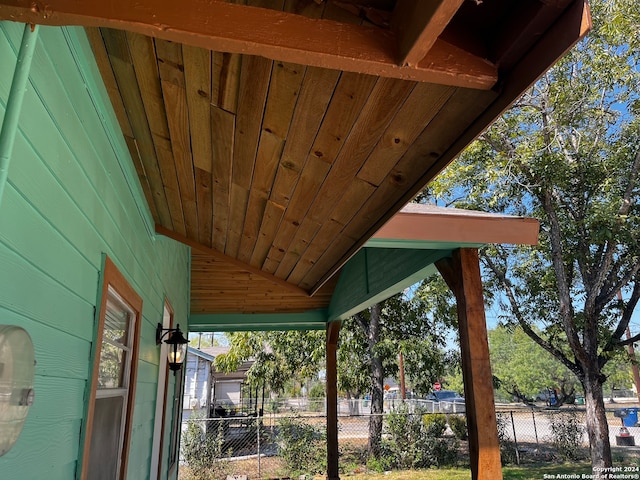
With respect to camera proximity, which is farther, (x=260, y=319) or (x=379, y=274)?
(x=260, y=319)

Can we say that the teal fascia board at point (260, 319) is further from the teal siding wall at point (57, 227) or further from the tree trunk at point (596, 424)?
the teal siding wall at point (57, 227)

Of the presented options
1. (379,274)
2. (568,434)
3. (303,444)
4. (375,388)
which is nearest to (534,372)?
(568,434)

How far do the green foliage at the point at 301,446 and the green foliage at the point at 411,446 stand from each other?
1268mm

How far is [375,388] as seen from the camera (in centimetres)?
998

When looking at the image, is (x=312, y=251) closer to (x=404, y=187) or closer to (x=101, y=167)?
(x=404, y=187)

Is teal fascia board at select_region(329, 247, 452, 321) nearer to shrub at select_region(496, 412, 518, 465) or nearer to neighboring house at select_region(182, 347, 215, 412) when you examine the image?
shrub at select_region(496, 412, 518, 465)

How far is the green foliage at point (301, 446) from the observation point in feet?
26.2

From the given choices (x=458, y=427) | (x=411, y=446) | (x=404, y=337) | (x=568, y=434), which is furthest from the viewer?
(x=404, y=337)

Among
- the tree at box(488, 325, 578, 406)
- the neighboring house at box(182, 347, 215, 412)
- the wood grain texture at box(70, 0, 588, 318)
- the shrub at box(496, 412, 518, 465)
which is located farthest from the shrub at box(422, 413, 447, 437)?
the tree at box(488, 325, 578, 406)

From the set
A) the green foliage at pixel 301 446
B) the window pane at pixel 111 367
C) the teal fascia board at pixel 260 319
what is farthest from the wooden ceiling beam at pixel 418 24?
the green foliage at pixel 301 446

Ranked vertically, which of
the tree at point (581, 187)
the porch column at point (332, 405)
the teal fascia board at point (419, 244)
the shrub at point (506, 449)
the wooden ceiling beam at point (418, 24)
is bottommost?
the shrub at point (506, 449)

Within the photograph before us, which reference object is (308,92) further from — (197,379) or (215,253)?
(197,379)

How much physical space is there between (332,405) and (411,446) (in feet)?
10.8

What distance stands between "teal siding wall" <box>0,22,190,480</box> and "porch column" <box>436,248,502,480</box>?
2.23 m
